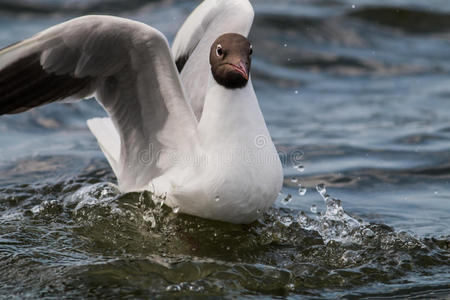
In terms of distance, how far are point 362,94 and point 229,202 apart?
5.96 metres

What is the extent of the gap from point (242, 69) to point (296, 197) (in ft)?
6.54

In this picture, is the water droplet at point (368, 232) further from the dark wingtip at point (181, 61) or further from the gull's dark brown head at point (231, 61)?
the dark wingtip at point (181, 61)

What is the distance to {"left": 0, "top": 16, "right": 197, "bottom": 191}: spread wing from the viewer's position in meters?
4.54

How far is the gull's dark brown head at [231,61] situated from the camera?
14.9 feet

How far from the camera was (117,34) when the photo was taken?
Result: 454cm

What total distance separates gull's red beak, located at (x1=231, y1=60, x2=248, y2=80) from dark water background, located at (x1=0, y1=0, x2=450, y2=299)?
107 centimetres

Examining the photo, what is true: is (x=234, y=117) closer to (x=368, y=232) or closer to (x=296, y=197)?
(x=368, y=232)

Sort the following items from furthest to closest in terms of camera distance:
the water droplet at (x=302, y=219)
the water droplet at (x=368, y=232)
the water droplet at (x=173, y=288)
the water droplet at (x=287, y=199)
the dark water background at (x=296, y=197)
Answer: the water droplet at (x=287, y=199) < the water droplet at (x=302, y=219) < the water droplet at (x=368, y=232) < the dark water background at (x=296, y=197) < the water droplet at (x=173, y=288)

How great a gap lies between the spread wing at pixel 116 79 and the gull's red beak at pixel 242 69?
0.42m

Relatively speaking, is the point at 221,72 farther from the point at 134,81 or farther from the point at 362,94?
the point at 362,94

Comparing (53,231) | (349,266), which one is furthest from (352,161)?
(53,231)

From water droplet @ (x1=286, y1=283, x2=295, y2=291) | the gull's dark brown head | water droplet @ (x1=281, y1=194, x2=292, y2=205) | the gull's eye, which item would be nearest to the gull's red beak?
the gull's dark brown head

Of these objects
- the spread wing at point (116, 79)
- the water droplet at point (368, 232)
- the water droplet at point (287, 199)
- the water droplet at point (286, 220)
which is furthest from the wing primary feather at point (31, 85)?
the water droplet at point (368, 232)

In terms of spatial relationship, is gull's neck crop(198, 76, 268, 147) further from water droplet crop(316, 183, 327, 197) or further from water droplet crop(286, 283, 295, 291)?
water droplet crop(316, 183, 327, 197)
